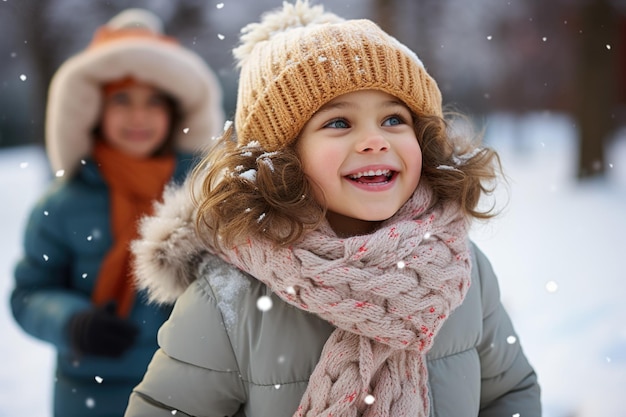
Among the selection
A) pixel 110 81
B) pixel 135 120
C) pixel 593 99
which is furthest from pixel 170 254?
pixel 593 99

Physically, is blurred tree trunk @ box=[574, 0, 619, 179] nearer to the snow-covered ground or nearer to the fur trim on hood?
the snow-covered ground

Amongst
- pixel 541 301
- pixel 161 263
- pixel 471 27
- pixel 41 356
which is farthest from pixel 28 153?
pixel 161 263

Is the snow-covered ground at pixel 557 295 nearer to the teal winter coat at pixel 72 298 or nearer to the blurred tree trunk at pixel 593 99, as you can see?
the blurred tree trunk at pixel 593 99

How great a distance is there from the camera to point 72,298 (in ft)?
8.08

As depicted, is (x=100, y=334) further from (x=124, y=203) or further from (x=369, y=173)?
(x=369, y=173)

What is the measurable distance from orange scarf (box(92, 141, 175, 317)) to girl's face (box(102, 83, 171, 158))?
0.05m

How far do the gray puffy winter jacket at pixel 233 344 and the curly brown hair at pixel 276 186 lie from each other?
0.33 ft

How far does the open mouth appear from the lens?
54.7 inches

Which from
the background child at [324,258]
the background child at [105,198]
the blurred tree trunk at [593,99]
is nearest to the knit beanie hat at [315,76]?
the background child at [324,258]

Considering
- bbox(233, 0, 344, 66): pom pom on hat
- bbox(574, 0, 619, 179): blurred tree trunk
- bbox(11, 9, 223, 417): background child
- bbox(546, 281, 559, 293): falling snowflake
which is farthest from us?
bbox(574, 0, 619, 179): blurred tree trunk

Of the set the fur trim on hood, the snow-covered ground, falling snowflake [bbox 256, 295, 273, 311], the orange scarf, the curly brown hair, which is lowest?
the snow-covered ground

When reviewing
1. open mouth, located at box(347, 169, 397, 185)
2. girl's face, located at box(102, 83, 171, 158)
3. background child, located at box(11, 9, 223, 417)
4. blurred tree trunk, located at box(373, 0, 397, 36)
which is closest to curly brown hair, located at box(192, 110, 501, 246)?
open mouth, located at box(347, 169, 397, 185)

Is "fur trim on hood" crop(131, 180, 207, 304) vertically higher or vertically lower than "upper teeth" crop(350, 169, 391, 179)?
lower

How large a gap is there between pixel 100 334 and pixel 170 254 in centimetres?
100
